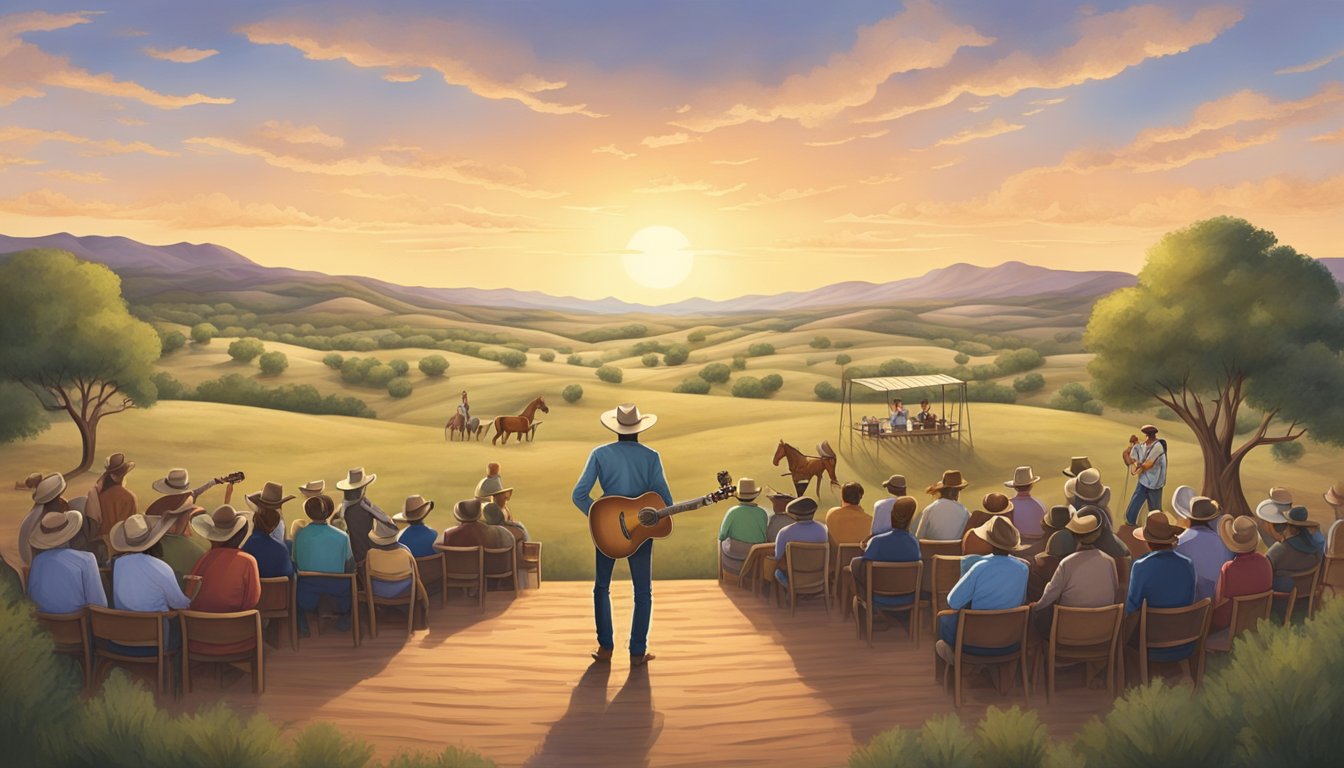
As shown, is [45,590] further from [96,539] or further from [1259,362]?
[1259,362]

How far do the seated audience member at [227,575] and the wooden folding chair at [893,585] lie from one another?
4724 mm

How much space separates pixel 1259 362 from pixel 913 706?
46.1 feet

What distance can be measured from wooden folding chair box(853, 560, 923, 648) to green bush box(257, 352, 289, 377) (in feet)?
77.6

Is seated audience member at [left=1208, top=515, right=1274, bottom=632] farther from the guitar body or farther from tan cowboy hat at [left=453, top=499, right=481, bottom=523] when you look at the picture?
tan cowboy hat at [left=453, top=499, right=481, bottom=523]

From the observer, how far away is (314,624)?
7613mm

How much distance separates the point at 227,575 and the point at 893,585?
515 centimetres

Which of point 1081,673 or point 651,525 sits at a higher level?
point 651,525

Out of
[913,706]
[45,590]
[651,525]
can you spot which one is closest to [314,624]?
[45,590]

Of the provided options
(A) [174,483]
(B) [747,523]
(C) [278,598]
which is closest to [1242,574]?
(B) [747,523]

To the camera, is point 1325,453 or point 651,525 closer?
point 651,525

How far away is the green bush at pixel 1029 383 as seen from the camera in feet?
89.4

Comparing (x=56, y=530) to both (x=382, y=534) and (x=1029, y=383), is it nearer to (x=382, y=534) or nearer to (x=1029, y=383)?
(x=382, y=534)

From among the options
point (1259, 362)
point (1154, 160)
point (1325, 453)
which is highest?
point (1154, 160)

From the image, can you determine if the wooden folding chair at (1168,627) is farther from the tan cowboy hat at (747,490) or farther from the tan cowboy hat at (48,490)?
the tan cowboy hat at (48,490)
